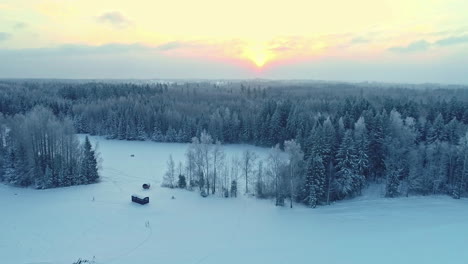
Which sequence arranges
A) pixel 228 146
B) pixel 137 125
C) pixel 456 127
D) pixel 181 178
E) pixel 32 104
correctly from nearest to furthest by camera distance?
1. pixel 181 178
2. pixel 456 127
3. pixel 228 146
4. pixel 137 125
5. pixel 32 104

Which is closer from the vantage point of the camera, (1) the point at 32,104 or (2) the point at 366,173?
(2) the point at 366,173

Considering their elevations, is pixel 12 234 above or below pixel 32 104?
below

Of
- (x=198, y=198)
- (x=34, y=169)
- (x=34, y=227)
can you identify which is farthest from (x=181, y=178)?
(x=34, y=169)

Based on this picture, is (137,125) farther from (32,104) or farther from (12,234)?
(12,234)

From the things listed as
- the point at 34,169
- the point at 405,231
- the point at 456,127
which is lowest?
the point at 405,231

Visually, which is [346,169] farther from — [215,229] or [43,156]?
[43,156]

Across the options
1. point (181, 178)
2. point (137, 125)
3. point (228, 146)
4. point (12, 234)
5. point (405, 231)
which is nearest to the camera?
point (12, 234)

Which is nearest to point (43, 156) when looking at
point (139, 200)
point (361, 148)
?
point (139, 200)
